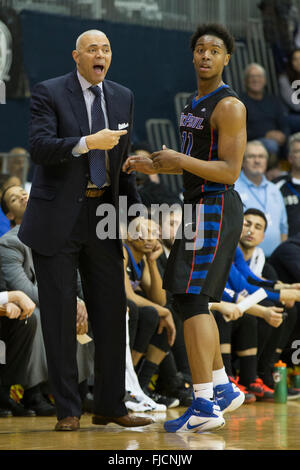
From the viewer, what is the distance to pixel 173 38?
988 centimetres

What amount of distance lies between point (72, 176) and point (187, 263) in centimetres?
71

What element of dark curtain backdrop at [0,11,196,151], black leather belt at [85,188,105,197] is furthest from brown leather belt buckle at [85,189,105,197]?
dark curtain backdrop at [0,11,196,151]

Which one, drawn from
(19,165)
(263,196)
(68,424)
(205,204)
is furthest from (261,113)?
(68,424)

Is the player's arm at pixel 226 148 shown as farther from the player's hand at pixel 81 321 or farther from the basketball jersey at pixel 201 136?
the player's hand at pixel 81 321

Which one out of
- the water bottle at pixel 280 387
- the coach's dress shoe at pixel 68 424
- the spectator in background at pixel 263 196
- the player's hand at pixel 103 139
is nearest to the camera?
the player's hand at pixel 103 139

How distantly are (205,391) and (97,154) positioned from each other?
1.27 metres

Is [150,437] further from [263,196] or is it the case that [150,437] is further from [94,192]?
[263,196]

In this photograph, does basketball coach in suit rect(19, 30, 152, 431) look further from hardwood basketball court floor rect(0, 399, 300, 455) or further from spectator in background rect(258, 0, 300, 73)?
spectator in background rect(258, 0, 300, 73)

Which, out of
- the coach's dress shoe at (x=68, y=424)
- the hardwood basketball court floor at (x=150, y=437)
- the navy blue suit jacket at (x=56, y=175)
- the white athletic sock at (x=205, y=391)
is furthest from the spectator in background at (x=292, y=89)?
the coach's dress shoe at (x=68, y=424)

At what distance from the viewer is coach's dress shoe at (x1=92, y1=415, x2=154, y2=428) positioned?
4.24 m

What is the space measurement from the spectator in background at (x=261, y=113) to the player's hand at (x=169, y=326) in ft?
13.4

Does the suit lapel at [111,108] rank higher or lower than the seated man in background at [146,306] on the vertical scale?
higher

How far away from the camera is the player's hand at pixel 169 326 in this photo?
5.86 metres
